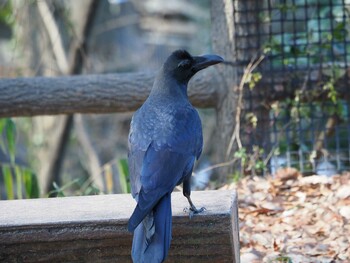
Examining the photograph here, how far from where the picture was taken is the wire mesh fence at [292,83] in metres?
6.36

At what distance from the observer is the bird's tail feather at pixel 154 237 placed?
324 centimetres

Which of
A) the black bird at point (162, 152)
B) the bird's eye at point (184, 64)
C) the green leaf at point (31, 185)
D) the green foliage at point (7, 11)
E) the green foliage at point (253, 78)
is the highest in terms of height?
the green foliage at point (7, 11)

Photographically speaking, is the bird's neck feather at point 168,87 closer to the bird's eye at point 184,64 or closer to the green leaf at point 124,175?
the bird's eye at point 184,64

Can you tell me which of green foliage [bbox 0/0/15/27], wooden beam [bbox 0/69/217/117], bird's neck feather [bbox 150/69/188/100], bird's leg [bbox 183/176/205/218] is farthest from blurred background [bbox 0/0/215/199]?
bird's leg [bbox 183/176/205/218]

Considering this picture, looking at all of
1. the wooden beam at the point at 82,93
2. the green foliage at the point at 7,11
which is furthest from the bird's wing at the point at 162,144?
the green foliage at the point at 7,11

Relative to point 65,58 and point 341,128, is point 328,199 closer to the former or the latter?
point 341,128

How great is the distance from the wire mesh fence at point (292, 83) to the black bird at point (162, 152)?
203 centimetres

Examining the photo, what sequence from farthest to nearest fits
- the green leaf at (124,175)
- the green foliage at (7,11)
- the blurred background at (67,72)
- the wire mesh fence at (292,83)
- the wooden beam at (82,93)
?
the green foliage at (7,11), the blurred background at (67,72), the wire mesh fence at (292,83), the wooden beam at (82,93), the green leaf at (124,175)

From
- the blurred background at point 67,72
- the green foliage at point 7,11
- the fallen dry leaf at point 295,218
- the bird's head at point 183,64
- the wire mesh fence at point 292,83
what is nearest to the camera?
the bird's head at point 183,64

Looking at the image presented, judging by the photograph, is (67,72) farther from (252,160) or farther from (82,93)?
(252,160)

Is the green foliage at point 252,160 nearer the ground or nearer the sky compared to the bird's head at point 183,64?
nearer the ground

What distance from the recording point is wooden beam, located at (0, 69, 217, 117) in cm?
624

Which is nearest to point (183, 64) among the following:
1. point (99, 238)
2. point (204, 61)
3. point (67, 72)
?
point (204, 61)

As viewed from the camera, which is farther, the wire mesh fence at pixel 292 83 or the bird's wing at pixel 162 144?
the wire mesh fence at pixel 292 83
